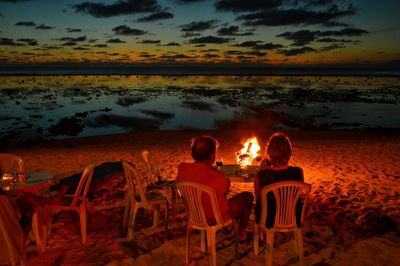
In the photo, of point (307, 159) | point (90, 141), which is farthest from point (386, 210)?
point (90, 141)

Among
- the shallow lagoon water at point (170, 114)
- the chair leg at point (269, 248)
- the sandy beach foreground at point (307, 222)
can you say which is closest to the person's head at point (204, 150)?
the chair leg at point (269, 248)

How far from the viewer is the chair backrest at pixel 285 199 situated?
13.5ft

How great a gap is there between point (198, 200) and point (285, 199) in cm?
89

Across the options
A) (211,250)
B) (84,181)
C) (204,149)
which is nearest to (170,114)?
(84,181)

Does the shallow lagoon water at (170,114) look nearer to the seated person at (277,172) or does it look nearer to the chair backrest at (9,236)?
the chair backrest at (9,236)

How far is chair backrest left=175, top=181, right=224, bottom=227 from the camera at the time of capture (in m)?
4.19

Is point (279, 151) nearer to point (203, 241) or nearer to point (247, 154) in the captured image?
point (203, 241)

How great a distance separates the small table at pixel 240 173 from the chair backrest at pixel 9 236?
315cm

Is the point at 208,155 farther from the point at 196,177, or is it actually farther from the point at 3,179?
the point at 3,179

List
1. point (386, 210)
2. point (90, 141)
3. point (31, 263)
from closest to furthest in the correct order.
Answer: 1. point (31, 263)
2. point (386, 210)
3. point (90, 141)

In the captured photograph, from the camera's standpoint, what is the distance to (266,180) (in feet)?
14.2

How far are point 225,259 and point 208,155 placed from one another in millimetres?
1267

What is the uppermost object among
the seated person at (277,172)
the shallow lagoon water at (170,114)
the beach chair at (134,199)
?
the seated person at (277,172)

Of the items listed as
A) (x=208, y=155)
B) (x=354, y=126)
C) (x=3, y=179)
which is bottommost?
(x=354, y=126)
